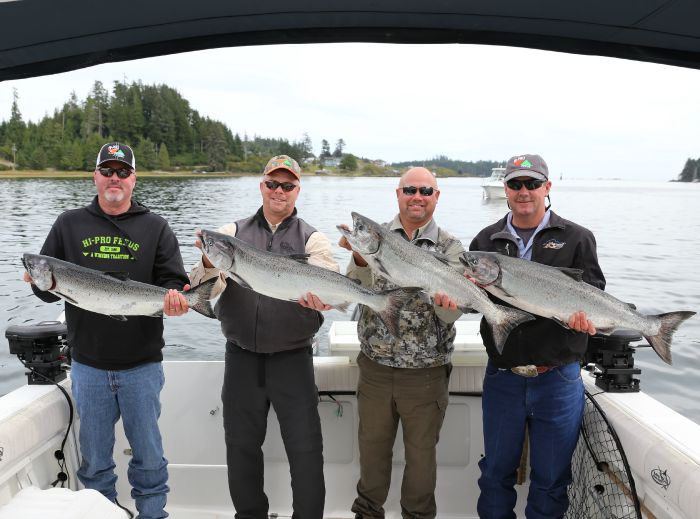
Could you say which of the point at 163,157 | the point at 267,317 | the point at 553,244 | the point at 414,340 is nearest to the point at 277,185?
the point at 267,317

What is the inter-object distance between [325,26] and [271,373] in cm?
227

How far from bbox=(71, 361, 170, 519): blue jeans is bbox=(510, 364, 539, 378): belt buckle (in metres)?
2.41

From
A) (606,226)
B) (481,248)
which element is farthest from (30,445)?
(606,226)

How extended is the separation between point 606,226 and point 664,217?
9187 millimetres

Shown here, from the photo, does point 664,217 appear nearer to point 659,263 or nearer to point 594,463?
point 659,263

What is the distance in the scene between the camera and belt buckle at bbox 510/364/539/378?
3539mm

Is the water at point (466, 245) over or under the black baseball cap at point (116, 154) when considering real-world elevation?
under

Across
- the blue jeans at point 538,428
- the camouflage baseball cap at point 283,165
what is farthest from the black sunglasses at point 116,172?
the blue jeans at point 538,428

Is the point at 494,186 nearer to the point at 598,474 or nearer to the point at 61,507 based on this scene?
the point at 598,474

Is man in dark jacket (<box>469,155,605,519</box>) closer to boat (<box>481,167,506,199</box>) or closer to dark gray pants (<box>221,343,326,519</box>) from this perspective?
dark gray pants (<box>221,343,326,519</box>)

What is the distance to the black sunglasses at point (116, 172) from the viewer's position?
3744 millimetres

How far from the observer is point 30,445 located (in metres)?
3.53

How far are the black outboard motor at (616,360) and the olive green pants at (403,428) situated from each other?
3.49ft

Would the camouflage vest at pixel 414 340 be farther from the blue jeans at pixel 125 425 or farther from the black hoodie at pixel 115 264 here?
the blue jeans at pixel 125 425
